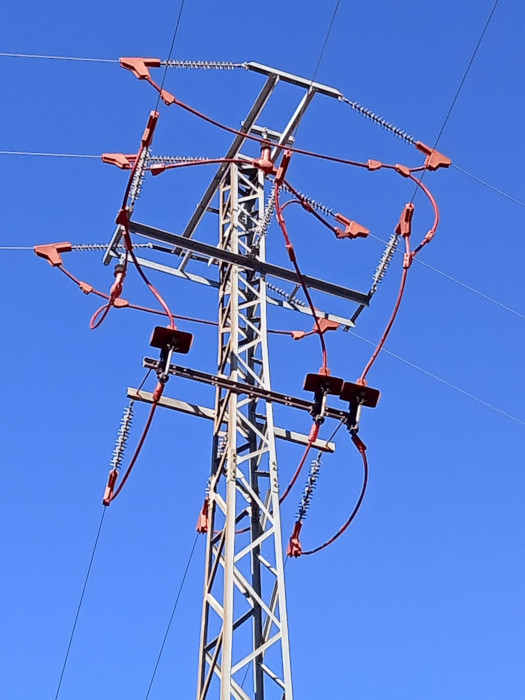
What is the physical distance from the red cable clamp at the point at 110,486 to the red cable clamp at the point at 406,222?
3.63 metres

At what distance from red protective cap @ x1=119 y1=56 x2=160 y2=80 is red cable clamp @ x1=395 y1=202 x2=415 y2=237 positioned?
291cm

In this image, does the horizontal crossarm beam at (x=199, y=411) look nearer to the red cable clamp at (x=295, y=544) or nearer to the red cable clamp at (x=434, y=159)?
the red cable clamp at (x=295, y=544)

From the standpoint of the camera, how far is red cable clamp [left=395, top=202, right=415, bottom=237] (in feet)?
38.0

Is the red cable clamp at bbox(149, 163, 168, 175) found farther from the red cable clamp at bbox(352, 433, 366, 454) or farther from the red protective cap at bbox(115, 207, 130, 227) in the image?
the red cable clamp at bbox(352, 433, 366, 454)

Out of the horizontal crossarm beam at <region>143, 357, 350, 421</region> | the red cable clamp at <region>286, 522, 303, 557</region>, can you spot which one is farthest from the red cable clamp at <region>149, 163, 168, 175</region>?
the red cable clamp at <region>286, 522, 303, 557</region>

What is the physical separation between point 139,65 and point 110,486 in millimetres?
4276

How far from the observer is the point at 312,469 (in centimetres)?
1120

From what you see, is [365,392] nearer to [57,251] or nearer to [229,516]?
[229,516]

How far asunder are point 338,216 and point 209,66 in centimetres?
215

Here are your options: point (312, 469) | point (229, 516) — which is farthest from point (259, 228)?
point (229, 516)

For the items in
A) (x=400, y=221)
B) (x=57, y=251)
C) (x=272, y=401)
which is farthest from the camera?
(x=57, y=251)

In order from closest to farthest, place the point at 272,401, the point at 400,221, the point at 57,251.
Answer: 1. the point at 272,401
2. the point at 400,221
3. the point at 57,251

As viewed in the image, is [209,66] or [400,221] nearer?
[400,221]

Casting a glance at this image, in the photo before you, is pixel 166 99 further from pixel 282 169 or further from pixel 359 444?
pixel 359 444
